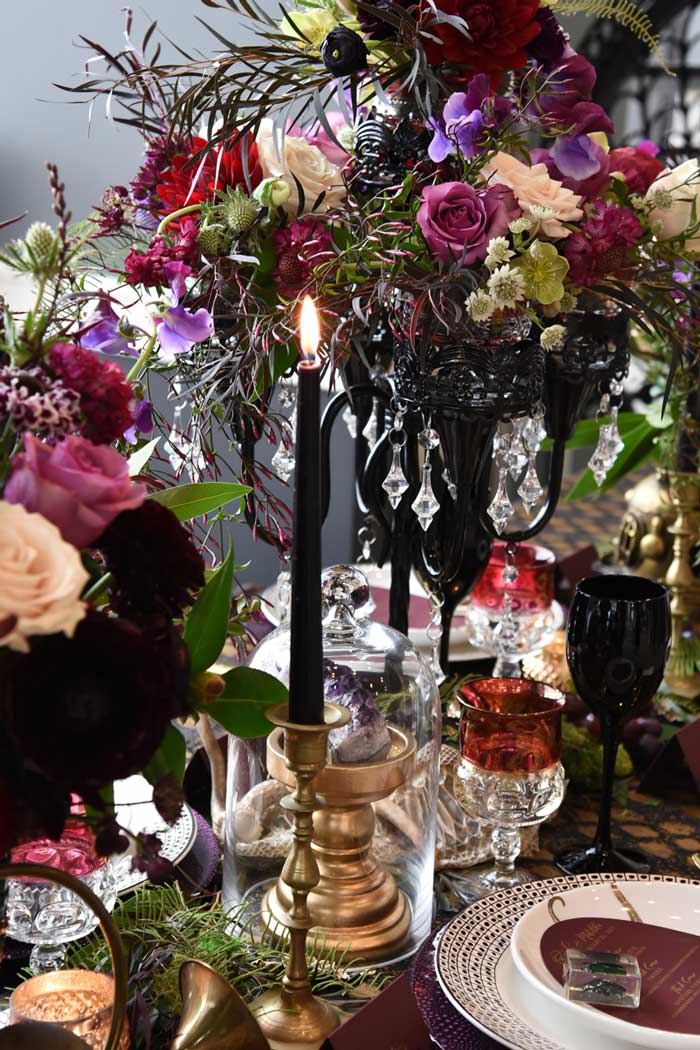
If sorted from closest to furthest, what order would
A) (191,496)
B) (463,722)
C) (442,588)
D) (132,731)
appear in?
1. (132,731)
2. (191,496)
3. (463,722)
4. (442,588)

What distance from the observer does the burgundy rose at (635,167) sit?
3.31 feet

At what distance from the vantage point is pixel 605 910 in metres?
0.75

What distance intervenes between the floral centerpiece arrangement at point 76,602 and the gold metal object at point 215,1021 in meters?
0.16

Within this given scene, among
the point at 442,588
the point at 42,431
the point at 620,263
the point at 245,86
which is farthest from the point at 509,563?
the point at 42,431

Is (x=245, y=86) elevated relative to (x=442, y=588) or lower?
elevated

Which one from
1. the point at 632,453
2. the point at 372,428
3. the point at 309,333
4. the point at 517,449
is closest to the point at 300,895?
the point at 309,333

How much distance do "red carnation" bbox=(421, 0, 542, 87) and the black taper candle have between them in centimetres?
44

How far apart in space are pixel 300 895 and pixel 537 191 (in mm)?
567

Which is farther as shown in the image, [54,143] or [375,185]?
[54,143]

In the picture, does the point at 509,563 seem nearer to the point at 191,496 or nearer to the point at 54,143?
the point at 191,496

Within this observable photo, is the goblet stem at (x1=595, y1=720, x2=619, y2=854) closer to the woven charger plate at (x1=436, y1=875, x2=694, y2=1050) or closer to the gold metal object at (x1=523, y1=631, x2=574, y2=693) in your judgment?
the woven charger plate at (x1=436, y1=875, x2=694, y2=1050)

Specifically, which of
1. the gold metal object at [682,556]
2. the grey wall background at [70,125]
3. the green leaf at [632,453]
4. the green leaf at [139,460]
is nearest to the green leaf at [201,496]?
the green leaf at [139,460]

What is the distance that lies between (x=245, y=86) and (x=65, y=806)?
2.17ft

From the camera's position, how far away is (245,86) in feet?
2.99
